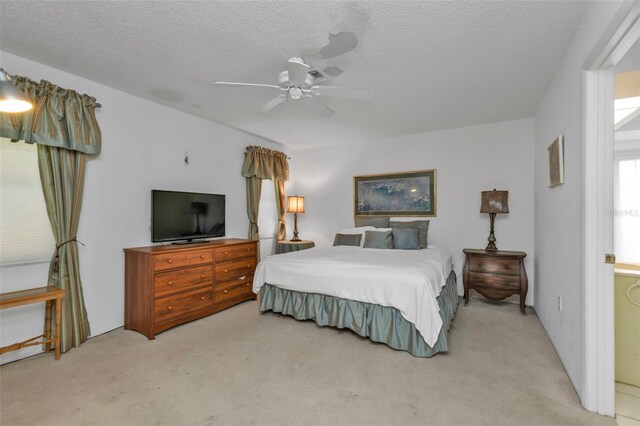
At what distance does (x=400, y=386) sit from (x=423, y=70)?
2.58 m

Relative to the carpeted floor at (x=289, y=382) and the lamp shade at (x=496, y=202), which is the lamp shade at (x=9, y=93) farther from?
the lamp shade at (x=496, y=202)

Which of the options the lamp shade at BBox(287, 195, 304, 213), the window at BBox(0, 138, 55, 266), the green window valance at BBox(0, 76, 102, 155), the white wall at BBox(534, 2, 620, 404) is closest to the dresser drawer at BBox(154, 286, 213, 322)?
the window at BBox(0, 138, 55, 266)

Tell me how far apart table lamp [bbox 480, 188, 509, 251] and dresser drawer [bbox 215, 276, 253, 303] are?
326cm

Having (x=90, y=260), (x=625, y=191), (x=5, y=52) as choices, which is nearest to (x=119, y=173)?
(x=90, y=260)

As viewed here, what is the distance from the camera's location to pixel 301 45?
2.23 meters

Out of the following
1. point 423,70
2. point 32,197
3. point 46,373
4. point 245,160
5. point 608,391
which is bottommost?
point 46,373

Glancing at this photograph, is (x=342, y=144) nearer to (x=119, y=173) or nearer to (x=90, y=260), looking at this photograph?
(x=119, y=173)

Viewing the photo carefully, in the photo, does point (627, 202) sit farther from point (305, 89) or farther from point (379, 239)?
point (379, 239)

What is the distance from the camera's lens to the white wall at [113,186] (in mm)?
2492

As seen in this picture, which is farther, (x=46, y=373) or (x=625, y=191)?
(x=46, y=373)

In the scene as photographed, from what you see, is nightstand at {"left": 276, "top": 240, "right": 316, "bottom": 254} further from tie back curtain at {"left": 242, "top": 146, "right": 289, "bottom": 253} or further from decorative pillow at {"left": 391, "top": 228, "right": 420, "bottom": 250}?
decorative pillow at {"left": 391, "top": 228, "right": 420, "bottom": 250}

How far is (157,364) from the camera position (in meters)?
2.35

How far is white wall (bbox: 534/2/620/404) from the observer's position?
1847mm

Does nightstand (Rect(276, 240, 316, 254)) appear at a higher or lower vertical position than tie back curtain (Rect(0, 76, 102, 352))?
lower
